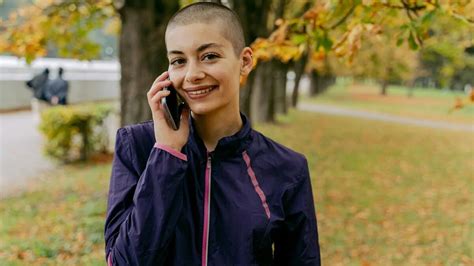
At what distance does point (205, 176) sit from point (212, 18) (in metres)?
0.58

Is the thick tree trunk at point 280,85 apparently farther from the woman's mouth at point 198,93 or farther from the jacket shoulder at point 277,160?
the woman's mouth at point 198,93

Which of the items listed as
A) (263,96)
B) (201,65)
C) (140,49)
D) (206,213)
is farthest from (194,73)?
(263,96)

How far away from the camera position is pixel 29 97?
67.4 ft

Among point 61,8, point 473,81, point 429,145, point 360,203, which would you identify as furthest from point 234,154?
point 473,81

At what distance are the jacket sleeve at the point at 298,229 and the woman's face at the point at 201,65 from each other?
1.45 feet

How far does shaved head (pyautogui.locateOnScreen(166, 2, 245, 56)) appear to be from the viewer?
1.89 meters

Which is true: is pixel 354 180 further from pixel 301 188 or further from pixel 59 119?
pixel 301 188

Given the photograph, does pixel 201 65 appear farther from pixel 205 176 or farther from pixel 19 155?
pixel 19 155

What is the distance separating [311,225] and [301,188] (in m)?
0.16

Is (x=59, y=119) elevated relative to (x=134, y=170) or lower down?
lower down

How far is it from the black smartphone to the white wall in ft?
44.2

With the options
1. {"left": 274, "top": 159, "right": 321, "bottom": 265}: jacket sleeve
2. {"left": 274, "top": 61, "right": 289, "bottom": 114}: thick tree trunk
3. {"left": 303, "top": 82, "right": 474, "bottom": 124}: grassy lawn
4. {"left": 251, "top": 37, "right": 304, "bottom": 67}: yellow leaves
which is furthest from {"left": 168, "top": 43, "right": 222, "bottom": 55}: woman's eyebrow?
{"left": 274, "top": 61, "right": 289, "bottom": 114}: thick tree trunk

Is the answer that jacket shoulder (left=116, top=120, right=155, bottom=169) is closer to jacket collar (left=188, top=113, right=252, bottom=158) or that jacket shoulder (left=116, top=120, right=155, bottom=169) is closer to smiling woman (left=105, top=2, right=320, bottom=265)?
smiling woman (left=105, top=2, right=320, bottom=265)

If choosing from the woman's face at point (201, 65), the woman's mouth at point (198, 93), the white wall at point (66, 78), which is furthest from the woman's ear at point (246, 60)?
the white wall at point (66, 78)
